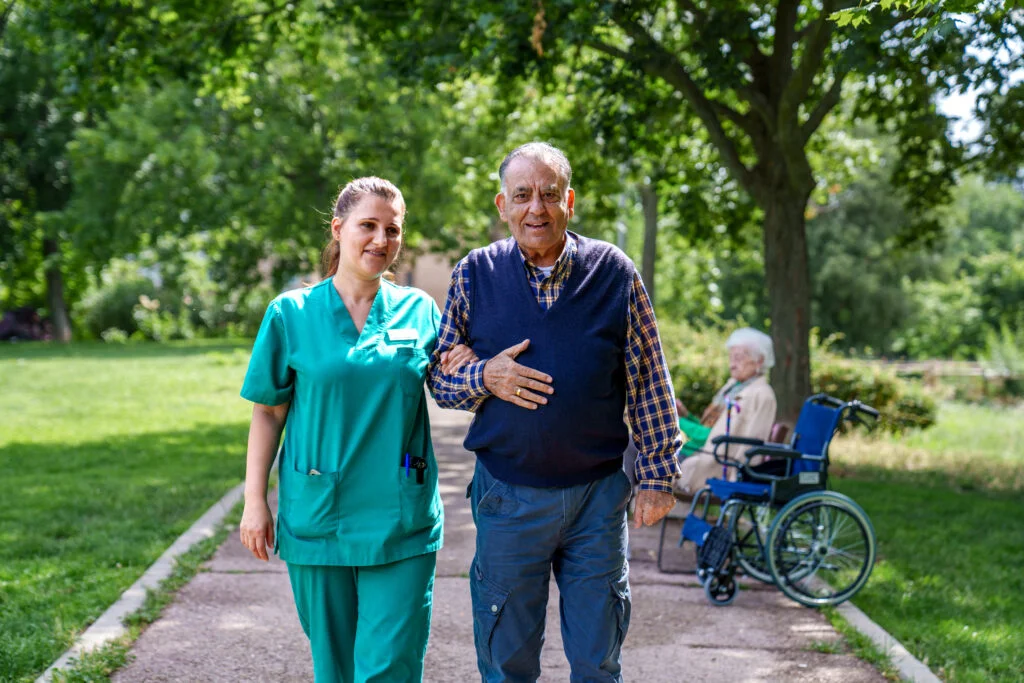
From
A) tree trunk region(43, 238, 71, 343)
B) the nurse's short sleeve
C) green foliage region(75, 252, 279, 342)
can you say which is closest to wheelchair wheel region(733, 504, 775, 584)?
the nurse's short sleeve

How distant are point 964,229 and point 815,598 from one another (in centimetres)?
6491

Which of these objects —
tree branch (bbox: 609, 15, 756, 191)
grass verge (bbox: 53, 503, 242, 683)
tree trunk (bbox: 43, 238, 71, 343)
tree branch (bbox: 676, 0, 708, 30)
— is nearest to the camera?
grass verge (bbox: 53, 503, 242, 683)

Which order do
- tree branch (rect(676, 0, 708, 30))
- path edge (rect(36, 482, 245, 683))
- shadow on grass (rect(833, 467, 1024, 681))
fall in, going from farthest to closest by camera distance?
tree branch (rect(676, 0, 708, 30)) → shadow on grass (rect(833, 467, 1024, 681)) → path edge (rect(36, 482, 245, 683))

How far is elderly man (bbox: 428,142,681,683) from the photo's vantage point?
10.7 ft

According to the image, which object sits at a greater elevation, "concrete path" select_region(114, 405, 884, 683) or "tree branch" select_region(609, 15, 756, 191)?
"tree branch" select_region(609, 15, 756, 191)

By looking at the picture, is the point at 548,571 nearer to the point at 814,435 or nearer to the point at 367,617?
the point at 367,617

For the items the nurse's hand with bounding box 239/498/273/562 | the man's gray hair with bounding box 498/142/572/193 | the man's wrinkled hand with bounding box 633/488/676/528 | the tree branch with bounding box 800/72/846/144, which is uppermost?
the tree branch with bounding box 800/72/846/144

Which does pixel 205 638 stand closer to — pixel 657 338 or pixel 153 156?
pixel 657 338

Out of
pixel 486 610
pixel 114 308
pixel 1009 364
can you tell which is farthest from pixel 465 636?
pixel 114 308

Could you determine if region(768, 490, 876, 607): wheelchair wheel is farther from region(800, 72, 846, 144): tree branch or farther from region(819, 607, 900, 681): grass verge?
region(800, 72, 846, 144): tree branch

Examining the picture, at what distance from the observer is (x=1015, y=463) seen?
14430 mm

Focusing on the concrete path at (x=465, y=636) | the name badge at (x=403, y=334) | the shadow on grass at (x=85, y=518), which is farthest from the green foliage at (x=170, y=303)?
the name badge at (x=403, y=334)

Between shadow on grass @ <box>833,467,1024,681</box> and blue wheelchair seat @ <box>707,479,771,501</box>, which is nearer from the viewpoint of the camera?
shadow on grass @ <box>833,467,1024,681</box>

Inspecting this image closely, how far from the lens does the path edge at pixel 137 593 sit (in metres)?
4.87
